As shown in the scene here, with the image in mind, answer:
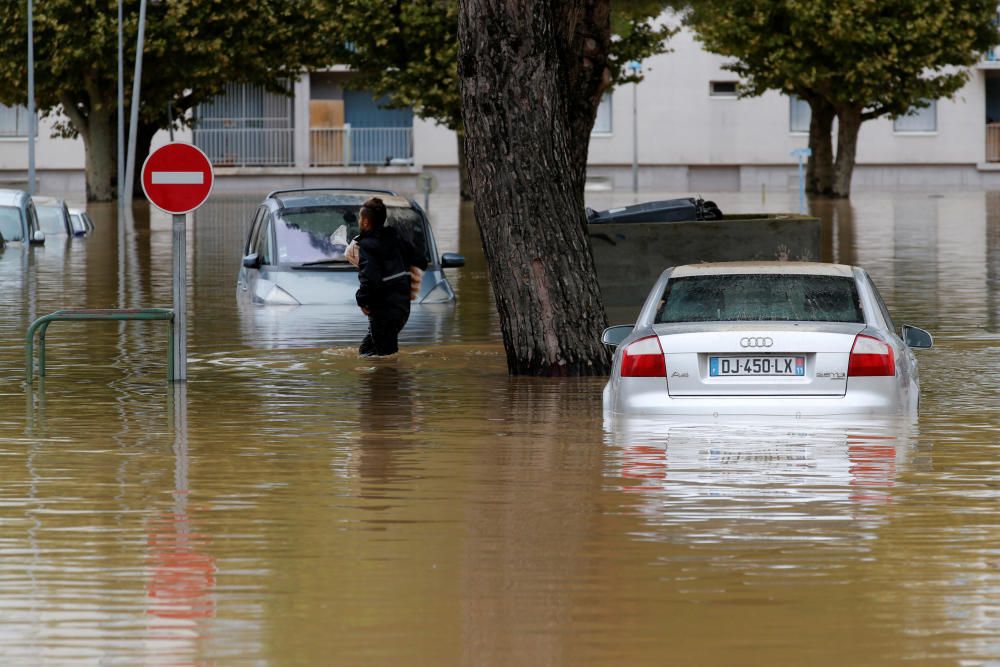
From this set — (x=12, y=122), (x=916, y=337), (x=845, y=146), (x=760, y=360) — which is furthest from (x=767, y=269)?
(x=12, y=122)

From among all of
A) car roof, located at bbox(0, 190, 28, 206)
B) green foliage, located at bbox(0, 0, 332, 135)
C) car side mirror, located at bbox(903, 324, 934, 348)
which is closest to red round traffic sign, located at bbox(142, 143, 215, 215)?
car side mirror, located at bbox(903, 324, 934, 348)

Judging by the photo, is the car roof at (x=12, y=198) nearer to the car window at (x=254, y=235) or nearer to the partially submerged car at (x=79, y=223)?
the partially submerged car at (x=79, y=223)

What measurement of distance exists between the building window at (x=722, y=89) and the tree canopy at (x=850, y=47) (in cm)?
1731

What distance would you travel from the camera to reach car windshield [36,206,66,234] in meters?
37.6

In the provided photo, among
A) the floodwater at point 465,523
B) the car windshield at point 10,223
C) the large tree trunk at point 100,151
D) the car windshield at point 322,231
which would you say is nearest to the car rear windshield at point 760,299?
the floodwater at point 465,523

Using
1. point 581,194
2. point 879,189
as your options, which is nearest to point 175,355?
point 581,194

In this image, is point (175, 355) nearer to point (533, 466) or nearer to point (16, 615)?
point (533, 466)

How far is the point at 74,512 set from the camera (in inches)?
345

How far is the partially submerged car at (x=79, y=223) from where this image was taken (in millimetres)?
38625

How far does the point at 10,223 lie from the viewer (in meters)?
32.2

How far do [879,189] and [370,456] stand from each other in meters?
66.0

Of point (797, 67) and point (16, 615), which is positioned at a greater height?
point (797, 67)

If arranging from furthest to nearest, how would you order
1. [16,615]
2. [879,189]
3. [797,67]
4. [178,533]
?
[879,189] < [797,67] < [178,533] < [16,615]

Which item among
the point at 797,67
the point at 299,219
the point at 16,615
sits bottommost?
the point at 16,615
